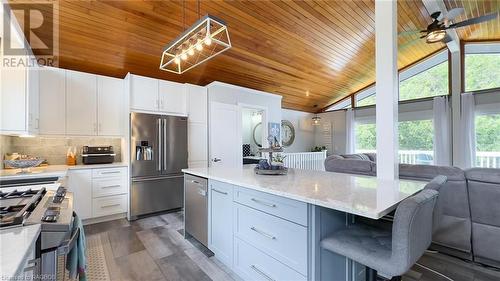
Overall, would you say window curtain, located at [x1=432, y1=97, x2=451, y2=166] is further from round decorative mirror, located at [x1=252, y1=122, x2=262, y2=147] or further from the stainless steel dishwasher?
the stainless steel dishwasher

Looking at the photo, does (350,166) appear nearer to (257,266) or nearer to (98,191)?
(257,266)

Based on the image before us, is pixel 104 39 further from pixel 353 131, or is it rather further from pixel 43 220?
pixel 353 131

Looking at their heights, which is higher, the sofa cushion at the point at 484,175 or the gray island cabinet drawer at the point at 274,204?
the sofa cushion at the point at 484,175

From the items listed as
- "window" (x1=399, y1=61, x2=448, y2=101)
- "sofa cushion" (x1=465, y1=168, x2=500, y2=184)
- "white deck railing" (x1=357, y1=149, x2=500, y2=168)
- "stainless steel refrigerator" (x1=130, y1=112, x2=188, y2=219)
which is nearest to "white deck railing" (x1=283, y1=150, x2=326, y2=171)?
"white deck railing" (x1=357, y1=149, x2=500, y2=168)

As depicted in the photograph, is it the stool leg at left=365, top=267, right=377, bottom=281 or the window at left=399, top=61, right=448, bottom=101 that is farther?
the window at left=399, top=61, right=448, bottom=101

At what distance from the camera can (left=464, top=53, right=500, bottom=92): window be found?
4754 millimetres

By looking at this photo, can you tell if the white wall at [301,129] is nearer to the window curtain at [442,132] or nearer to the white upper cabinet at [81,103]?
the window curtain at [442,132]

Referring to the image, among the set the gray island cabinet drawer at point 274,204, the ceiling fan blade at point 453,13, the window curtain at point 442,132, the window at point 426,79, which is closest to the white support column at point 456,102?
the window curtain at point 442,132

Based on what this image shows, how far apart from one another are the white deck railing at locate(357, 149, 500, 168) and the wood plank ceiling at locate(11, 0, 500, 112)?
101 inches

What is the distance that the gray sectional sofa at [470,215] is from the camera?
83.4 inches

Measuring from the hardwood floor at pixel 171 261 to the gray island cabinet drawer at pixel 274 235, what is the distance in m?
0.53

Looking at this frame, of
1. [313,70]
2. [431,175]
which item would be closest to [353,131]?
[313,70]

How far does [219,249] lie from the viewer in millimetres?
2211

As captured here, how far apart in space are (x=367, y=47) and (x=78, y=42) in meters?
5.57
